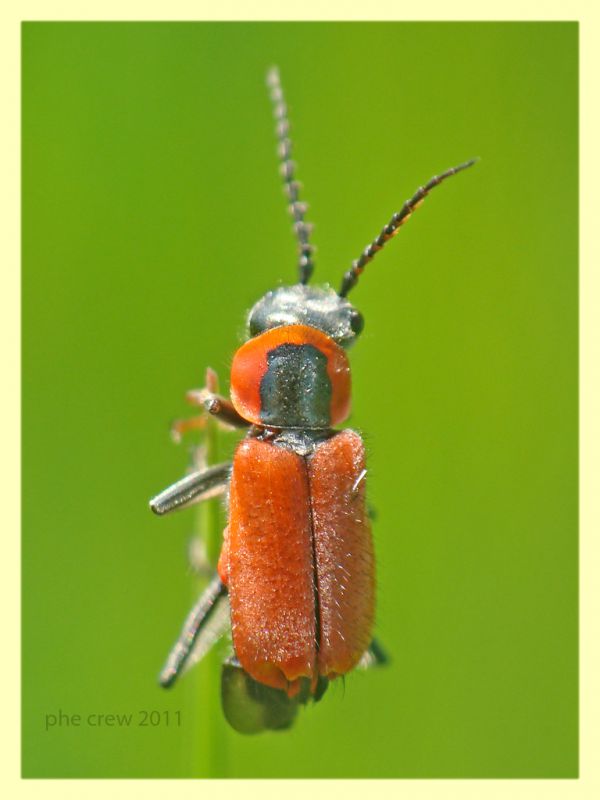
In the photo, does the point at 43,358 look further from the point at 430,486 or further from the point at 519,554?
the point at 519,554

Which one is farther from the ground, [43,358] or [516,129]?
[516,129]

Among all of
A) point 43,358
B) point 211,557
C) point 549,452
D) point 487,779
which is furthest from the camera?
point 549,452

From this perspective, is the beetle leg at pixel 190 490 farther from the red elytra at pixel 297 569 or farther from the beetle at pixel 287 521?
the red elytra at pixel 297 569

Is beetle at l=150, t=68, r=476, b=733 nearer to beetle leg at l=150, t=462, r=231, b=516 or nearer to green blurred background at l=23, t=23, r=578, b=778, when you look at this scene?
beetle leg at l=150, t=462, r=231, b=516

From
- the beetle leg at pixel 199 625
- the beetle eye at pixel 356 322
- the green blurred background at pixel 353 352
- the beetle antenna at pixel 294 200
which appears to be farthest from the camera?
the green blurred background at pixel 353 352

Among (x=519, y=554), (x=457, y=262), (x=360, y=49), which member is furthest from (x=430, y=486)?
(x=360, y=49)

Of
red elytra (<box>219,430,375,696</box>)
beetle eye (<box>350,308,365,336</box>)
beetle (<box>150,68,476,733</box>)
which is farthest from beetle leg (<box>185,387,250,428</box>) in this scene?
beetle eye (<box>350,308,365,336</box>)

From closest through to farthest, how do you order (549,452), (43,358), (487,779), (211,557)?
1. (211,557)
2. (487,779)
3. (43,358)
4. (549,452)

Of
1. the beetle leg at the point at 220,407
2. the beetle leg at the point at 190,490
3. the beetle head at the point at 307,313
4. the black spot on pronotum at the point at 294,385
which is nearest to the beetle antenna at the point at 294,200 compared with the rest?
the beetle head at the point at 307,313
